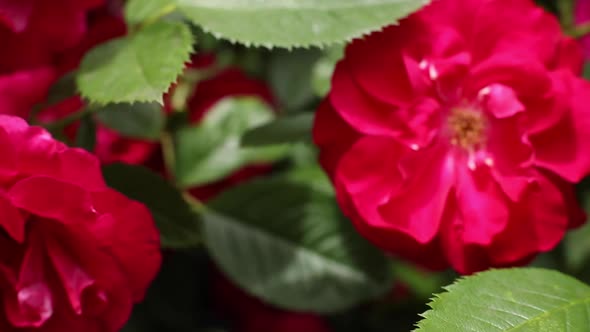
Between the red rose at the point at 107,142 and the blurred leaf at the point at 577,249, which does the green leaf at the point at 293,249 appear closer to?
the red rose at the point at 107,142

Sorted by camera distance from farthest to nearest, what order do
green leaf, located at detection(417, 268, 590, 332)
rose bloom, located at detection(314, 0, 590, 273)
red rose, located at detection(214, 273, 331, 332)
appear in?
red rose, located at detection(214, 273, 331, 332) → rose bloom, located at detection(314, 0, 590, 273) → green leaf, located at detection(417, 268, 590, 332)

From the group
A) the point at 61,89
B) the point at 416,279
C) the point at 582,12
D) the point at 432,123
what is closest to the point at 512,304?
the point at 432,123

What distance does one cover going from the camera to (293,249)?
2.46ft

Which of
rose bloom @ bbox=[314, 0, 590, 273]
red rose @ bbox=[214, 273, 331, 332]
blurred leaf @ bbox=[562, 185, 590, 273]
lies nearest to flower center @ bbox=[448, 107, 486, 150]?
rose bloom @ bbox=[314, 0, 590, 273]

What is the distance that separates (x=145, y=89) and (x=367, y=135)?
17 cm

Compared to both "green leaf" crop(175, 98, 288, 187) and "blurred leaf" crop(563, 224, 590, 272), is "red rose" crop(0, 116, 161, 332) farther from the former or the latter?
"blurred leaf" crop(563, 224, 590, 272)

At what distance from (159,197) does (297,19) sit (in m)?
0.19

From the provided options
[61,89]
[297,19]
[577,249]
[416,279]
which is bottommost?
[416,279]

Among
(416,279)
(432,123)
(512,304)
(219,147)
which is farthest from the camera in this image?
(416,279)

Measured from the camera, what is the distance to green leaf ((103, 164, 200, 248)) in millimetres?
634

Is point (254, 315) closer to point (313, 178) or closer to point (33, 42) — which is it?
point (313, 178)

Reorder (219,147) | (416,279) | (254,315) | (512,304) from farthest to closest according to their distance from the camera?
(416,279) < (254,315) < (219,147) < (512,304)

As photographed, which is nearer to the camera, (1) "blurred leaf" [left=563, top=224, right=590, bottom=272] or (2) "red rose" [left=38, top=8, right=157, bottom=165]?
(2) "red rose" [left=38, top=8, right=157, bottom=165]

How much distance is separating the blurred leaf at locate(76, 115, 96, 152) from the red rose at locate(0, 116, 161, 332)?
0.15 meters
